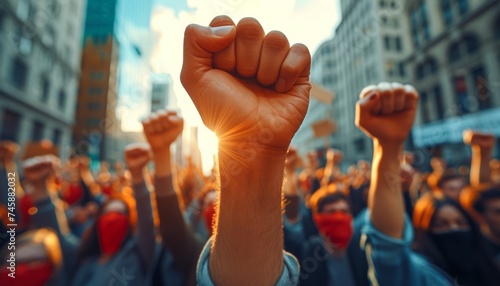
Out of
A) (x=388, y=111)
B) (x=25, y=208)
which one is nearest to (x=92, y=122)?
(x=25, y=208)

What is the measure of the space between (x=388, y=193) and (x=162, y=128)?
1542 mm

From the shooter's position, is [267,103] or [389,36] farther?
[389,36]

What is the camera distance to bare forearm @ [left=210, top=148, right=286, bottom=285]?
833mm

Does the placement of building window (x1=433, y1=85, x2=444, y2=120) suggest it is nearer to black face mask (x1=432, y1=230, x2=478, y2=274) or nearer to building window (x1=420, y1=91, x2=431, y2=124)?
building window (x1=420, y1=91, x2=431, y2=124)

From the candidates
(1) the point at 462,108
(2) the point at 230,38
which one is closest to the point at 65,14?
(2) the point at 230,38

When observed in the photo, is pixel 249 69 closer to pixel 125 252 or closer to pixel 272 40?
pixel 272 40

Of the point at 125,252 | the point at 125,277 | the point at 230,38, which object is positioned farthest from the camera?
the point at 125,252

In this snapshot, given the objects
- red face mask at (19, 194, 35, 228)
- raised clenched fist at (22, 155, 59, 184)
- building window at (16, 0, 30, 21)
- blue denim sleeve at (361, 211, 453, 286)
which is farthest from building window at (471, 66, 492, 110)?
building window at (16, 0, 30, 21)

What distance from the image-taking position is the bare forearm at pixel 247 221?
0.83 metres

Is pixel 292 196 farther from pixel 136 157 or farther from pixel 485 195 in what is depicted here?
pixel 485 195

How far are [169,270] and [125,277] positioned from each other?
36 centimetres

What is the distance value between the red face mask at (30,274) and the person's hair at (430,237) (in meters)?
3.28

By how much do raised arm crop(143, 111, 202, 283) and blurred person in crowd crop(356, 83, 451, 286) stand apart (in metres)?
1.29

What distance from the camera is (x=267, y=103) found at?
2.71 feet
